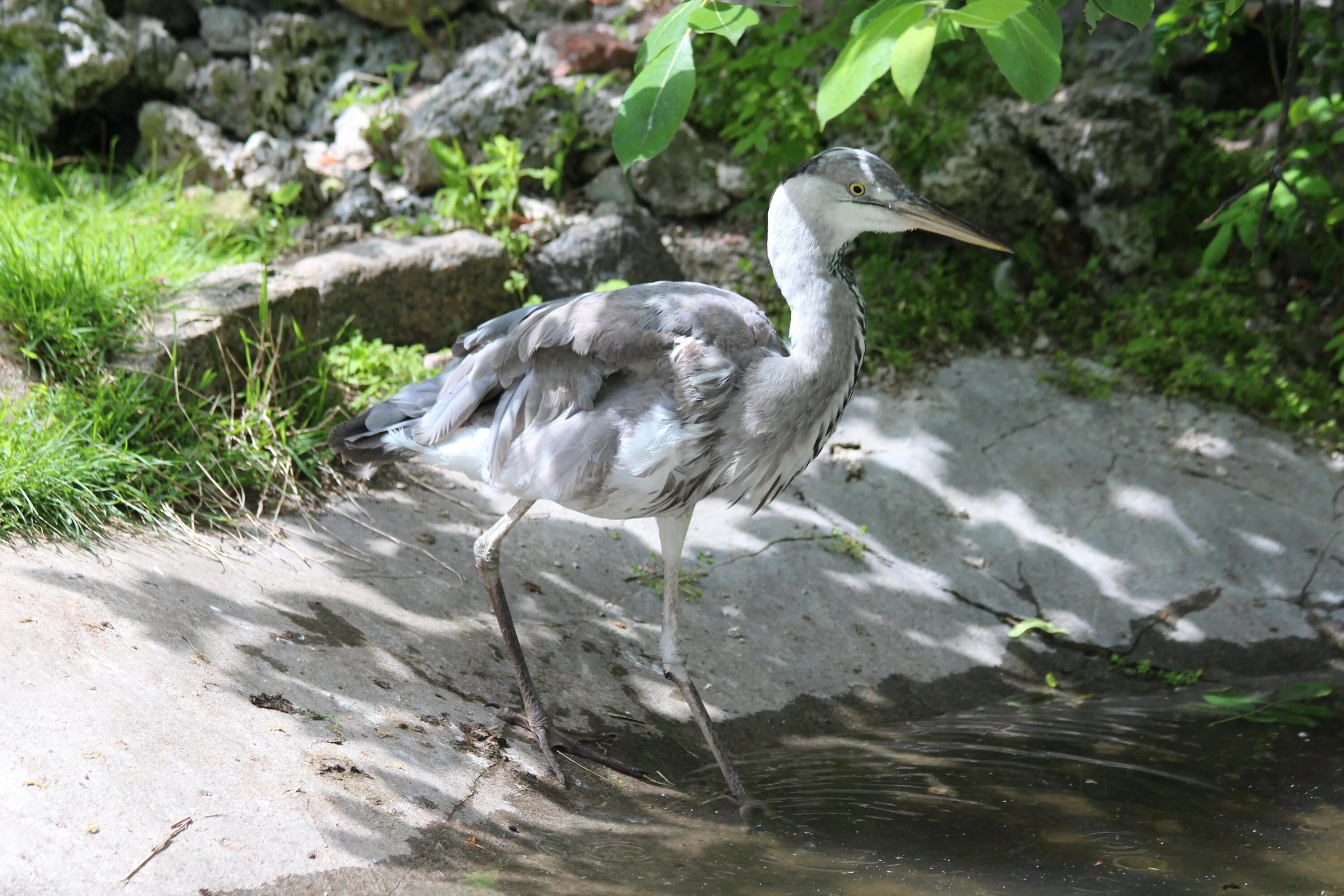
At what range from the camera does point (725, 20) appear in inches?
81.7

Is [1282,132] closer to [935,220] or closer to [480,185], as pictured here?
[935,220]

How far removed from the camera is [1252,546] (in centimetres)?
480

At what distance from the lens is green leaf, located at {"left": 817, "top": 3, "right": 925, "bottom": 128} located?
5.54 feet

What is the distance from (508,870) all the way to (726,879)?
52cm

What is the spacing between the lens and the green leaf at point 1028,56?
5.87 ft

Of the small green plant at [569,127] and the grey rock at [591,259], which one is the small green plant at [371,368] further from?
the small green plant at [569,127]

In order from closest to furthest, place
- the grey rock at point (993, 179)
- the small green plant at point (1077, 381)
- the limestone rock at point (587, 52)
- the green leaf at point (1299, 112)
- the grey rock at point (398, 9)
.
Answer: the green leaf at point (1299, 112) → the small green plant at point (1077, 381) → the grey rock at point (993, 179) → the limestone rock at point (587, 52) → the grey rock at point (398, 9)

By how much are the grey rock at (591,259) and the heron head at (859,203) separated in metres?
2.50

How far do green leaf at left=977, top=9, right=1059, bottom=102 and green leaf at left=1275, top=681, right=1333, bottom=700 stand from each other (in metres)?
3.05

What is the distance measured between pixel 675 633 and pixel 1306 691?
90.4 inches

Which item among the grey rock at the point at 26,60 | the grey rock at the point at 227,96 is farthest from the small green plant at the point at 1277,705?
the grey rock at the point at 26,60

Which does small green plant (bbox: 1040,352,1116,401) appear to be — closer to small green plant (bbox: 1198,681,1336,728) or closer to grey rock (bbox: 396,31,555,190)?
small green plant (bbox: 1198,681,1336,728)

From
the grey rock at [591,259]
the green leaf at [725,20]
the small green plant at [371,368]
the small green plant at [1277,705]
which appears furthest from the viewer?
the grey rock at [591,259]

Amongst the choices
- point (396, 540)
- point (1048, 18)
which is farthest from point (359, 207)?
point (1048, 18)
